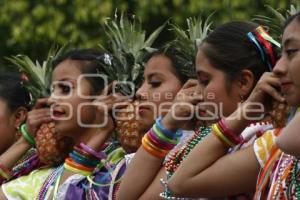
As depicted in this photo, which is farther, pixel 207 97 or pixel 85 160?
pixel 85 160

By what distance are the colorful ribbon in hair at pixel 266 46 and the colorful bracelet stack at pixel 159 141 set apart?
1.93ft

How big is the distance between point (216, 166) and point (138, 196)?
0.67 m

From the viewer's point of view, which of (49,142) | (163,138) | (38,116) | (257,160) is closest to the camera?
(257,160)

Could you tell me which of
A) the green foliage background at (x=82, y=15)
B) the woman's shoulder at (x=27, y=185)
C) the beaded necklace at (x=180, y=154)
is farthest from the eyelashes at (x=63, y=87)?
the green foliage background at (x=82, y=15)

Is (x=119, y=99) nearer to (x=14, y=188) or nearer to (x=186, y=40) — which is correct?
(x=186, y=40)

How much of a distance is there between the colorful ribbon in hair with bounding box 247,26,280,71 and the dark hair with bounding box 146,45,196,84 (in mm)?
761

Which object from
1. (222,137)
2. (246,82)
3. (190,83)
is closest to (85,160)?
(190,83)

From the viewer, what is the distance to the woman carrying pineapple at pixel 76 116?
5746mm

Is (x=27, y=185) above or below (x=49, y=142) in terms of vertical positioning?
below

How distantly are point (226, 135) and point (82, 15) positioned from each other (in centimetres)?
701

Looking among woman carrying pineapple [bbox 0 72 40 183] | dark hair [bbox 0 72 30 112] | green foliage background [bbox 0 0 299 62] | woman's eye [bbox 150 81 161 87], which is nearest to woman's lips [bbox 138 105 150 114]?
woman's eye [bbox 150 81 161 87]

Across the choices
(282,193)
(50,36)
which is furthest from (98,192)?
(50,36)

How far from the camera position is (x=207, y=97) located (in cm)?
474

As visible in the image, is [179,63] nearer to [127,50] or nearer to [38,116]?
[127,50]
